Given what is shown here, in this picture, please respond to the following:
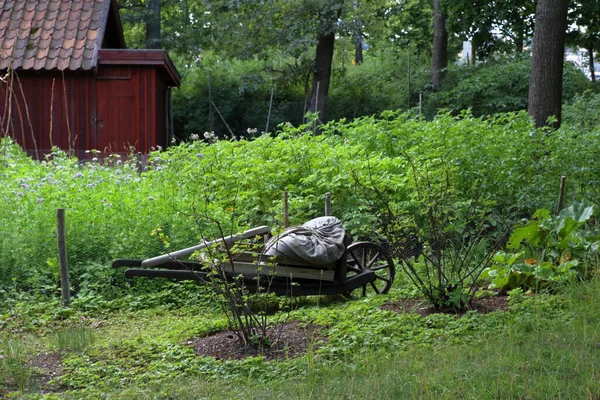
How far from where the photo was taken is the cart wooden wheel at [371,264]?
30.4ft

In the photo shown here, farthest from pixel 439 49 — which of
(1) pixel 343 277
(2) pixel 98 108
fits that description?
(1) pixel 343 277

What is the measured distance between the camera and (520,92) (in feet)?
104

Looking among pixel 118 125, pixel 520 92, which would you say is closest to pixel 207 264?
pixel 118 125

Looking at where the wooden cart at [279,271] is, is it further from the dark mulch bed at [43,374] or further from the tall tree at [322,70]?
the tall tree at [322,70]

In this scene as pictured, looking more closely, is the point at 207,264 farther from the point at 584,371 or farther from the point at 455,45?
the point at 455,45

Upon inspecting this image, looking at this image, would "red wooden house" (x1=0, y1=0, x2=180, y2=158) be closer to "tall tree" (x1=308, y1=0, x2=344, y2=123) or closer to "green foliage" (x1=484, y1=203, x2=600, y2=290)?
"tall tree" (x1=308, y1=0, x2=344, y2=123)

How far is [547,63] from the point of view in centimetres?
1557

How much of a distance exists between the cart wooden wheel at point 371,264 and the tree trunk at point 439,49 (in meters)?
24.3

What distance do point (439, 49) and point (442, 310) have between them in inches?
1069

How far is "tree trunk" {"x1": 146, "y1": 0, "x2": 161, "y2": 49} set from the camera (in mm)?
31422

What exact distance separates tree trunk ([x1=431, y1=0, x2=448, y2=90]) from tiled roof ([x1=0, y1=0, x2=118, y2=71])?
50.4ft

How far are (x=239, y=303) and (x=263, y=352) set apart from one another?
52 centimetres

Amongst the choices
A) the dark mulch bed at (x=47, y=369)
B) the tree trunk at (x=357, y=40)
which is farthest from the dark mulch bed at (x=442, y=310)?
the tree trunk at (x=357, y=40)

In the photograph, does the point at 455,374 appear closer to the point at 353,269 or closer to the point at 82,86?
the point at 353,269
